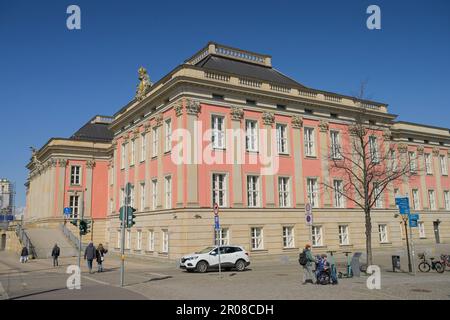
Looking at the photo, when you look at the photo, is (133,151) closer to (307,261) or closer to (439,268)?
(307,261)

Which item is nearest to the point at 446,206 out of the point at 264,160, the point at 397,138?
the point at 397,138

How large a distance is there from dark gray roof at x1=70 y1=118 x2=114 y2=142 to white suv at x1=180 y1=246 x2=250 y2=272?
1506 inches

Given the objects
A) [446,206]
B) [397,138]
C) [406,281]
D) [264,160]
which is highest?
[397,138]

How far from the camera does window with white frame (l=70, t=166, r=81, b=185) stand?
54656 mm

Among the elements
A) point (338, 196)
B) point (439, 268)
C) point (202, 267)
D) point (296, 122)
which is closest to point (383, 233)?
point (338, 196)

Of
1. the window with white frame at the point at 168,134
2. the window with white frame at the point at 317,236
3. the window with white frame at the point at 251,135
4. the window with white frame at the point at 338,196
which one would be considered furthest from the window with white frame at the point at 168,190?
the window with white frame at the point at 338,196

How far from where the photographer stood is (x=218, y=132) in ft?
106

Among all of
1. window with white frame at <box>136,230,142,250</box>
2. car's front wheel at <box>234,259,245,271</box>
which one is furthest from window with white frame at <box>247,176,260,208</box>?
window with white frame at <box>136,230,142,250</box>

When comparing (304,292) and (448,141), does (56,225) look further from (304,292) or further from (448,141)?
(448,141)

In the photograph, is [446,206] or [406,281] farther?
[446,206]

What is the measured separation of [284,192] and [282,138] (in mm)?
4733

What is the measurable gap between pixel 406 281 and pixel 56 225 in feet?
145

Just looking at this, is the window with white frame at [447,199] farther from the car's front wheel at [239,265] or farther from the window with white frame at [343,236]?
the car's front wheel at [239,265]

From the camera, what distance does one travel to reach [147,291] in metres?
15.8
